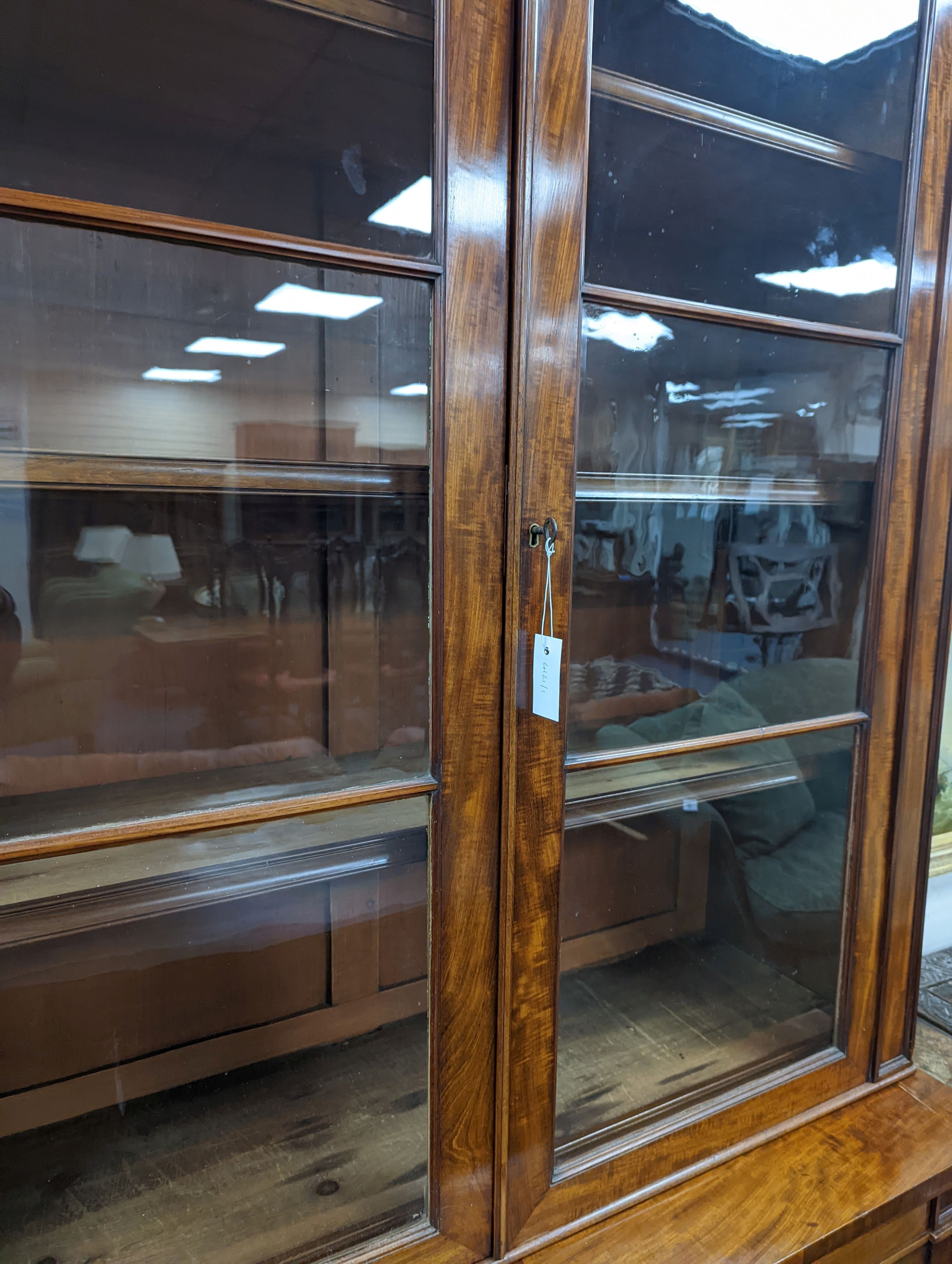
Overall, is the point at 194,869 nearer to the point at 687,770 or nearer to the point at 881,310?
the point at 687,770

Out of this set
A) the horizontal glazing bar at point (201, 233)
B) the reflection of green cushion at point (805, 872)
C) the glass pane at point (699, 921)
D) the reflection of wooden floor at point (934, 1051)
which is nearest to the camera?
the horizontal glazing bar at point (201, 233)

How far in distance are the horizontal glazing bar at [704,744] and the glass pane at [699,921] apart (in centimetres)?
2

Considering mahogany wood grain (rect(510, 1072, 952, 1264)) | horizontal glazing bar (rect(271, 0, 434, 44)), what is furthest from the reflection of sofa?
horizontal glazing bar (rect(271, 0, 434, 44))

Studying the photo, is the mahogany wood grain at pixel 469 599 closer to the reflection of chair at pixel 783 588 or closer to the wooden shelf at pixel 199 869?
the wooden shelf at pixel 199 869

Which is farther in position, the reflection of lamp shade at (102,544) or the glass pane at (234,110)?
the reflection of lamp shade at (102,544)

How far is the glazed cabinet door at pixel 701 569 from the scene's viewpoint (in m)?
0.72

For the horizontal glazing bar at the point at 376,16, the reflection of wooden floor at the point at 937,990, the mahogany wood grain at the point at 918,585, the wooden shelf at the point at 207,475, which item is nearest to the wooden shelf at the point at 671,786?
the mahogany wood grain at the point at 918,585

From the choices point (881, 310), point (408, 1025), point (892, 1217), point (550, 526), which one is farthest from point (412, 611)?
point (892, 1217)

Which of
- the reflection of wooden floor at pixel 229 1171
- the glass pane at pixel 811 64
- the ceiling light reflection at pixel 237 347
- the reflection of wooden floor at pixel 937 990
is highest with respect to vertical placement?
the glass pane at pixel 811 64

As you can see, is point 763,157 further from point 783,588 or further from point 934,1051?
point 934,1051

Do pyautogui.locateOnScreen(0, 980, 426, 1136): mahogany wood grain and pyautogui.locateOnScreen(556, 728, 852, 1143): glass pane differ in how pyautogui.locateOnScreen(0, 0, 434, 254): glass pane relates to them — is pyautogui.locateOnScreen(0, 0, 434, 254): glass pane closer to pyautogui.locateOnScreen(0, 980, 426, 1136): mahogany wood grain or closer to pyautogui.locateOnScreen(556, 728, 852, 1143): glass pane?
pyautogui.locateOnScreen(556, 728, 852, 1143): glass pane

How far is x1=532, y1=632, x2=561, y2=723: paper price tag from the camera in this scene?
2.33ft

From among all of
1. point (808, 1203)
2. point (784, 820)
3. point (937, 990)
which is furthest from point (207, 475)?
point (937, 990)

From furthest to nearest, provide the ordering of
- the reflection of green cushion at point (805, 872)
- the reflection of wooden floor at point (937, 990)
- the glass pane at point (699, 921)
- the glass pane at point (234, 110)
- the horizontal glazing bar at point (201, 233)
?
the reflection of wooden floor at point (937, 990)
the reflection of green cushion at point (805, 872)
the glass pane at point (699, 921)
the glass pane at point (234, 110)
the horizontal glazing bar at point (201, 233)
